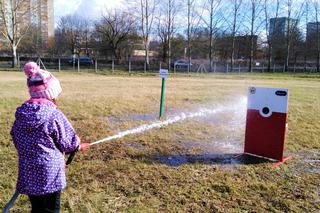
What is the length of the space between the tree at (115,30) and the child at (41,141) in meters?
51.7

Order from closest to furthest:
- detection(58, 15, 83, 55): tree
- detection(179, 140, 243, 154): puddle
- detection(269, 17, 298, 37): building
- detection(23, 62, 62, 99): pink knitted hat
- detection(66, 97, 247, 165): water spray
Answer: detection(23, 62, 62, 99): pink knitted hat
detection(179, 140, 243, 154): puddle
detection(66, 97, 247, 165): water spray
detection(269, 17, 298, 37): building
detection(58, 15, 83, 55): tree

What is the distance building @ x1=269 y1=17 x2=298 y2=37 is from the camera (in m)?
51.0

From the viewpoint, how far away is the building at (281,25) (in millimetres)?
50969

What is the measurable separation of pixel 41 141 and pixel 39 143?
2 cm

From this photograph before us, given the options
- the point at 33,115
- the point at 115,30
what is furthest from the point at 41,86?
the point at 115,30

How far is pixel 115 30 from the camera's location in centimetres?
5547

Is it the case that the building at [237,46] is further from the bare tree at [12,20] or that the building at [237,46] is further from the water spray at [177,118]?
the water spray at [177,118]

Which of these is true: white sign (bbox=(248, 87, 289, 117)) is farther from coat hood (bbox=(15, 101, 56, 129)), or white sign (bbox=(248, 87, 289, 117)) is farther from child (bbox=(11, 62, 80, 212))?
coat hood (bbox=(15, 101, 56, 129))

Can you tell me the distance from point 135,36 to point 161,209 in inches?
2115

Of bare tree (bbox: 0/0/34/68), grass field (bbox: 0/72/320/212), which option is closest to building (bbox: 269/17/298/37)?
bare tree (bbox: 0/0/34/68)

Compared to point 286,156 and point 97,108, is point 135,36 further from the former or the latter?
point 286,156

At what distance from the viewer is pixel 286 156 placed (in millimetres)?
5445

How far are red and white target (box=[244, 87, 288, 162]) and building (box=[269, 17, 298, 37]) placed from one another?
49555 mm

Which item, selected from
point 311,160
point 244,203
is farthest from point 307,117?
point 244,203
